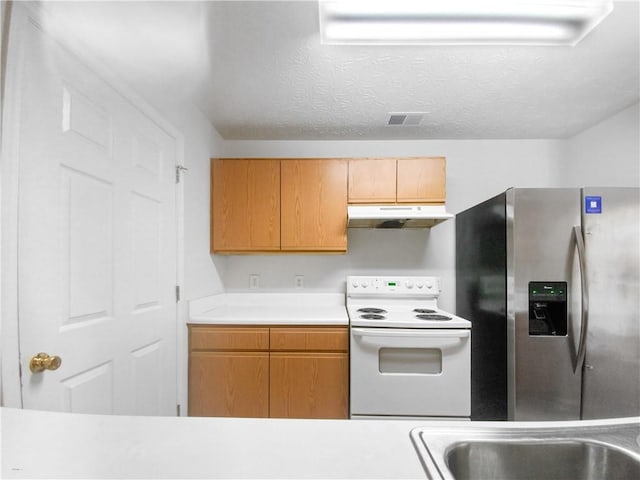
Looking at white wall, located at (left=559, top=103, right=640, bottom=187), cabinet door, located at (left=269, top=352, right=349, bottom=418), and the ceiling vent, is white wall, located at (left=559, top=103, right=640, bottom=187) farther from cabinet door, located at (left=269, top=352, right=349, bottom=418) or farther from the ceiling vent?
cabinet door, located at (left=269, top=352, right=349, bottom=418)

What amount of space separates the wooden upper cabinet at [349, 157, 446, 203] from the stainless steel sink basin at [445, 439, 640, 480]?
71.5 inches

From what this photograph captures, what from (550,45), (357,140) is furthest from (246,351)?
(550,45)

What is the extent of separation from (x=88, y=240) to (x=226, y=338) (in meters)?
1.07

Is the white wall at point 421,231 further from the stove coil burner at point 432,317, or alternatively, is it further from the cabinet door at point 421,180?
the stove coil burner at point 432,317

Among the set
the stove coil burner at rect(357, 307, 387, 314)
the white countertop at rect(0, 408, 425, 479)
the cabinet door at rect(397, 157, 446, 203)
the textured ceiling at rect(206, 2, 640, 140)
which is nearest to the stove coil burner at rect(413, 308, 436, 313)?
the stove coil burner at rect(357, 307, 387, 314)

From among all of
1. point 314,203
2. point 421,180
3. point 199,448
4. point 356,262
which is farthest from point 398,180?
point 199,448

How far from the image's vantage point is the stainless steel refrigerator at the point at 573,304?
1624 mm

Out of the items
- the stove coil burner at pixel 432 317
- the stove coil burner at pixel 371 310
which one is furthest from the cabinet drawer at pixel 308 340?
the stove coil burner at pixel 432 317

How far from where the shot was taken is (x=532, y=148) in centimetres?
261

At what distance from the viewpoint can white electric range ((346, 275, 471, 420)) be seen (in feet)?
6.30

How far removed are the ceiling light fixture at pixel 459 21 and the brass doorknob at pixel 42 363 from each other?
1521 millimetres

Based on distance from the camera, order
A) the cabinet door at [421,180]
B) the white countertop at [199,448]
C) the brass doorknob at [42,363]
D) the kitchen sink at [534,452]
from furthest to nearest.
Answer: the cabinet door at [421,180], the brass doorknob at [42,363], the kitchen sink at [534,452], the white countertop at [199,448]

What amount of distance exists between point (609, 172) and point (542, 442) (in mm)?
2445

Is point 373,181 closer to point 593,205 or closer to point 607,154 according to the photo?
point 593,205
